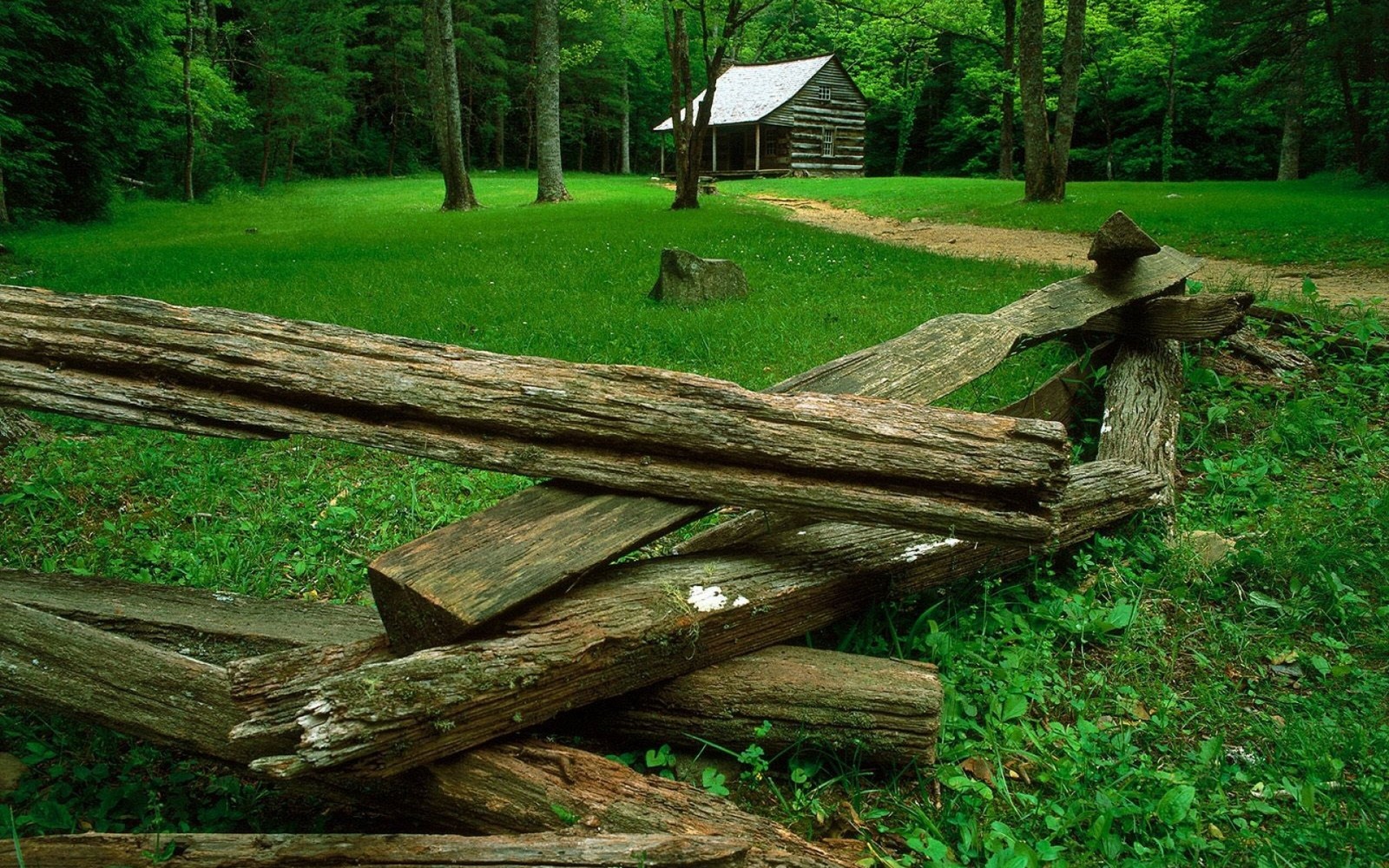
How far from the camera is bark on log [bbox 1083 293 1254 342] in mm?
5254

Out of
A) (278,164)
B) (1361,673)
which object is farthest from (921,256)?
(278,164)

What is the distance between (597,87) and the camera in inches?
2135

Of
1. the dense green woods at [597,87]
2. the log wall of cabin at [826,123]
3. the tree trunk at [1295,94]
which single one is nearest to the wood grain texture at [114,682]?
the dense green woods at [597,87]

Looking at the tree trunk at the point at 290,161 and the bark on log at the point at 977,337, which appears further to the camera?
the tree trunk at the point at 290,161

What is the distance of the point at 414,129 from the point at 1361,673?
5737 cm

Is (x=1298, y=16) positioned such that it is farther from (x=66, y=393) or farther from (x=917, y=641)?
(x=66, y=393)

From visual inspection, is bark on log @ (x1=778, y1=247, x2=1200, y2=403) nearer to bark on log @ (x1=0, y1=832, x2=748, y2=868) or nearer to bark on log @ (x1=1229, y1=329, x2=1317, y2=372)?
bark on log @ (x1=1229, y1=329, x2=1317, y2=372)

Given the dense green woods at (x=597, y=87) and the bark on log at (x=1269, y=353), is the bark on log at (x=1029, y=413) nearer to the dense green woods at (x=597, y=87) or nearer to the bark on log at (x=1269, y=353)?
the bark on log at (x=1269, y=353)

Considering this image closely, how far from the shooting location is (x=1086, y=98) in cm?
4347

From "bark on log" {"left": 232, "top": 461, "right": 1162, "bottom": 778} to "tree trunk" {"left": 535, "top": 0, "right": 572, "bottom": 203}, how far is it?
77.3 ft

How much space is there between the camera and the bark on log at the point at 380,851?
82.0 inches

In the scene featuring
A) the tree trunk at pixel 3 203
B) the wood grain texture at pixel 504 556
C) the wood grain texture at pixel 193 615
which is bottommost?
the wood grain texture at pixel 193 615

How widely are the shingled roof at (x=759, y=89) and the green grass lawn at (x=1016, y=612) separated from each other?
38.4 metres

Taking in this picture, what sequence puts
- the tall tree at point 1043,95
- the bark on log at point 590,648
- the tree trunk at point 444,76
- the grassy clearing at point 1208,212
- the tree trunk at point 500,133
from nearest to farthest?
1. the bark on log at point 590,648
2. the grassy clearing at point 1208,212
3. the tall tree at point 1043,95
4. the tree trunk at point 444,76
5. the tree trunk at point 500,133
